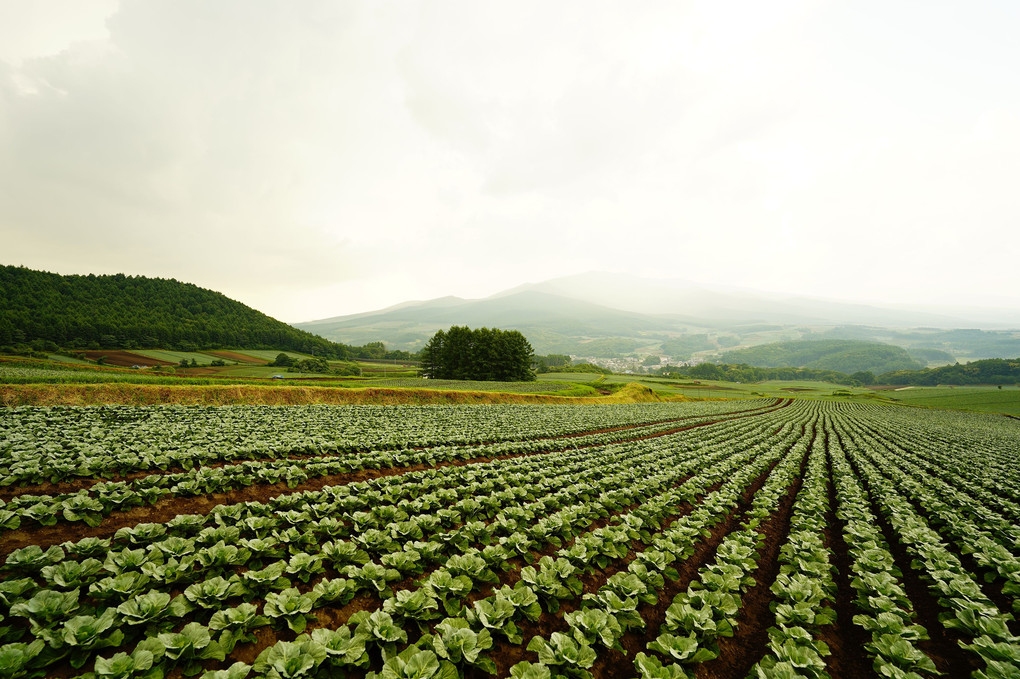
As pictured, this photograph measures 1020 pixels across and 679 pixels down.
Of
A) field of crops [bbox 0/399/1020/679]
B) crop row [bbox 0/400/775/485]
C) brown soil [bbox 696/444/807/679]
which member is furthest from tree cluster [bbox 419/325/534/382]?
brown soil [bbox 696/444/807/679]

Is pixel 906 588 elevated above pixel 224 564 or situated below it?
below

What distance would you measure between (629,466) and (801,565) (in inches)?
317

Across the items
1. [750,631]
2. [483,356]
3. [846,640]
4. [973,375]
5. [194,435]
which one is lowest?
[846,640]

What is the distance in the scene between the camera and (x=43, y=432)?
43.5 feet

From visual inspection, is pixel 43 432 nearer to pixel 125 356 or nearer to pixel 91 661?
pixel 91 661

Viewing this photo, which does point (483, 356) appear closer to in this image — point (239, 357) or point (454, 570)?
point (239, 357)

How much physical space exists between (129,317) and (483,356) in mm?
118440

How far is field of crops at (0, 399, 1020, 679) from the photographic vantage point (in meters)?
4.52

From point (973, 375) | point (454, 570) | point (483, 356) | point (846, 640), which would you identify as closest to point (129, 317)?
point (483, 356)

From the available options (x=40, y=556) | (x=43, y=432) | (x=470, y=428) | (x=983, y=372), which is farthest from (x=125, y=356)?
(x=983, y=372)

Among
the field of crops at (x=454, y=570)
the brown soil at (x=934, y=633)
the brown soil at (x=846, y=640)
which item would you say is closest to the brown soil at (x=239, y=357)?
the field of crops at (x=454, y=570)

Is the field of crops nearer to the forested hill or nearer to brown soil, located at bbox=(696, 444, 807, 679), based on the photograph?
brown soil, located at bbox=(696, 444, 807, 679)

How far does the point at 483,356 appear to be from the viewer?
8056 cm

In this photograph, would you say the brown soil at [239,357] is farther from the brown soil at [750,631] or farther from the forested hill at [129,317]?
the brown soil at [750,631]
